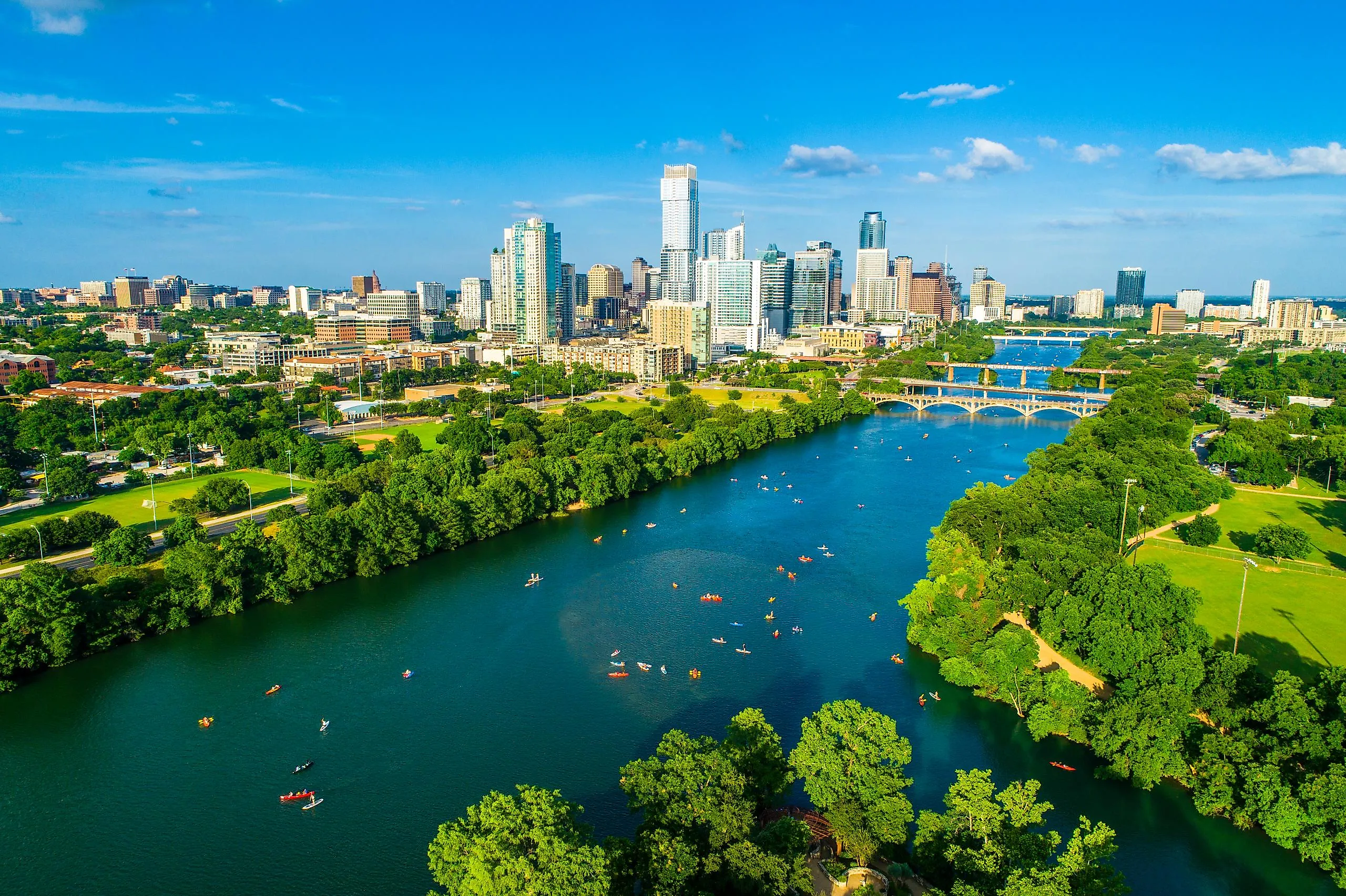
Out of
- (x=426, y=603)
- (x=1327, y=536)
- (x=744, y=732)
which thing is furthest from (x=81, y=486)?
(x=1327, y=536)

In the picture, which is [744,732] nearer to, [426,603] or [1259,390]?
[426,603]

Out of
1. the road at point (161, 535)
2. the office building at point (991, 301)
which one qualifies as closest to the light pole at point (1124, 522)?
the road at point (161, 535)

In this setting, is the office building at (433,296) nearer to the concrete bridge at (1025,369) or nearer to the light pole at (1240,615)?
the concrete bridge at (1025,369)

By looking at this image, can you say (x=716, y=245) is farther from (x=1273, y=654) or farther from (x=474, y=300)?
(x=1273, y=654)

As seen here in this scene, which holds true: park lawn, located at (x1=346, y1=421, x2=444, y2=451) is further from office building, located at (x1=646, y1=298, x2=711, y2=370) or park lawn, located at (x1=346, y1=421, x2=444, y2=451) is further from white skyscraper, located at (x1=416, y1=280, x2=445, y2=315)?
white skyscraper, located at (x1=416, y1=280, x2=445, y2=315)

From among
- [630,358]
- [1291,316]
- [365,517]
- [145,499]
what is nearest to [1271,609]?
[365,517]
